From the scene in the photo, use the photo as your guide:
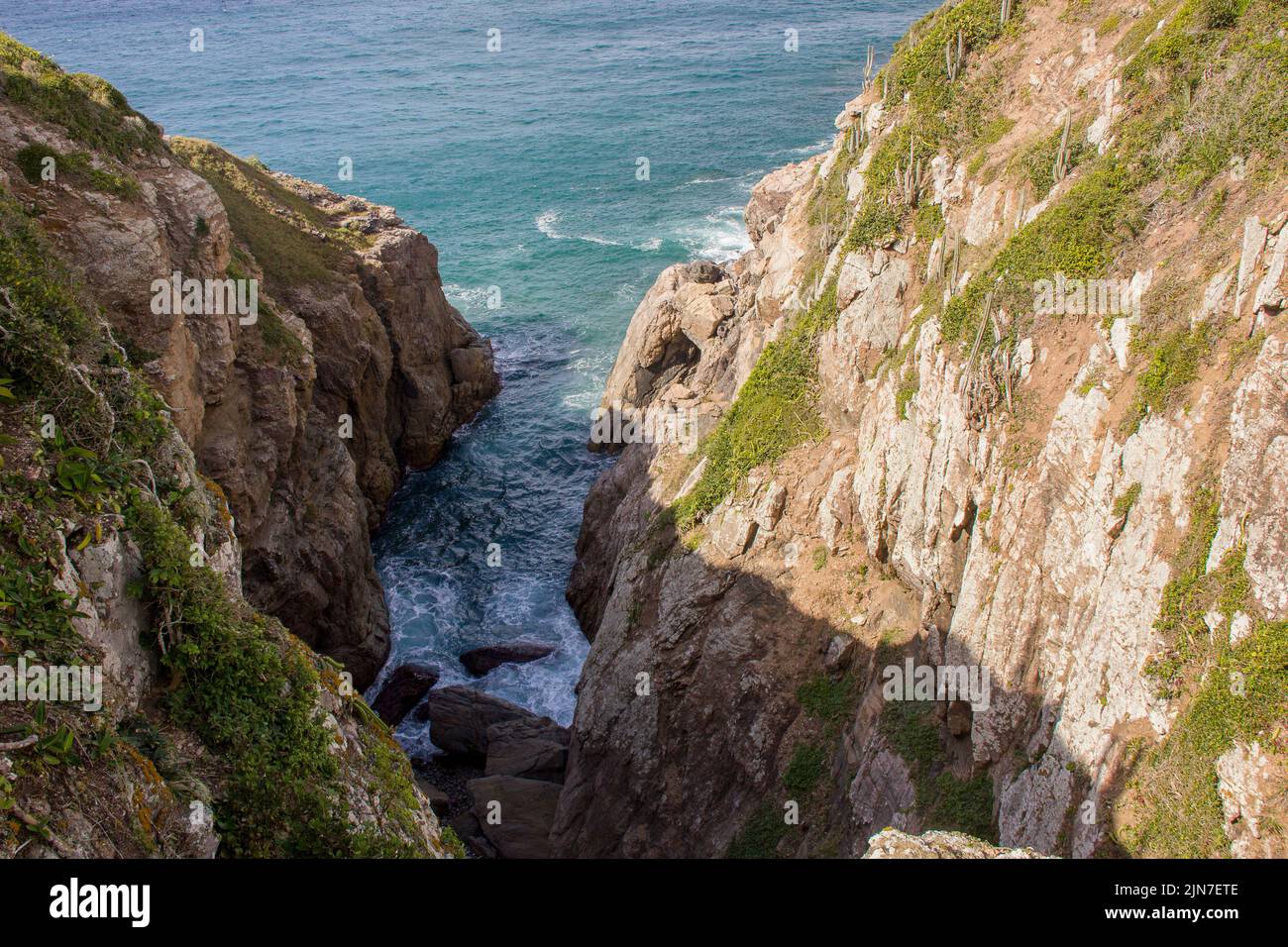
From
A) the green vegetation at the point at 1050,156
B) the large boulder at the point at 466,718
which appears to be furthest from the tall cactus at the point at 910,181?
the large boulder at the point at 466,718

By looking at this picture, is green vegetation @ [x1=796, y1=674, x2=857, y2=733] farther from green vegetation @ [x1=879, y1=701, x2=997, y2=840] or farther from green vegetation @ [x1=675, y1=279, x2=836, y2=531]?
green vegetation @ [x1=675, y1=279, x2=836, y2=531]

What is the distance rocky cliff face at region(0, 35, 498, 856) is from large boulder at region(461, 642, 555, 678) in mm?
4380

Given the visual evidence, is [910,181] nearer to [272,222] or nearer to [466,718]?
[466,718]

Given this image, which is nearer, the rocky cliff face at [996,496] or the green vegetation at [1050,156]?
the rocky cliff face at [996,496]

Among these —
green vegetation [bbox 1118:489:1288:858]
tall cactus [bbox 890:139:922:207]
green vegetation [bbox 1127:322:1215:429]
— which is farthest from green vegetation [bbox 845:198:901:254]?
green vegetation [bbox 1118:489:1288:858]

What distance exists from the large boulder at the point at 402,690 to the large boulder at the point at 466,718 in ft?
5.63

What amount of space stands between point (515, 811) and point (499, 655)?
9.14 meters

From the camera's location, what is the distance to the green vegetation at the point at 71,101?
973 inches

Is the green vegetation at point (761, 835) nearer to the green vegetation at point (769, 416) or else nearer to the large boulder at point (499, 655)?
the green vegetation at point (769, 416)

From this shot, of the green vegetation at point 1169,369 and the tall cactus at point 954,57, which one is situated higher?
the tall cactus at point 954,57

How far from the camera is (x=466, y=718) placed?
1312 inches

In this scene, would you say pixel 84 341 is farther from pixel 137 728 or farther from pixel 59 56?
pixel 59 56

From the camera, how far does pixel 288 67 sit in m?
110

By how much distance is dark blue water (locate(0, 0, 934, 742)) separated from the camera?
144 ft
